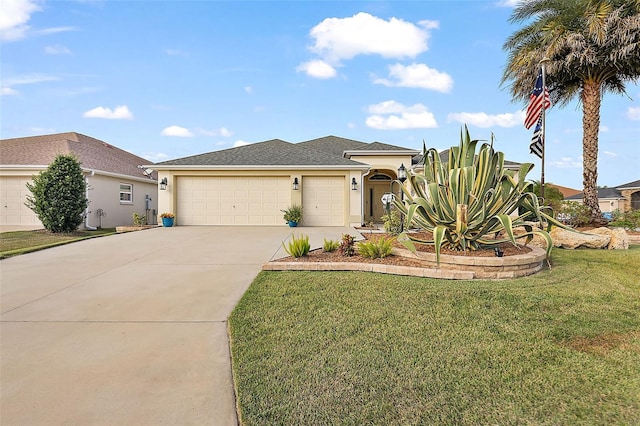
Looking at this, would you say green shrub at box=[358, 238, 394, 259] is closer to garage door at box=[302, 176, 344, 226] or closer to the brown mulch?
the brown mulch

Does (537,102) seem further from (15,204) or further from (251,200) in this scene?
(15,204)

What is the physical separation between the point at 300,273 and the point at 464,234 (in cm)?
301

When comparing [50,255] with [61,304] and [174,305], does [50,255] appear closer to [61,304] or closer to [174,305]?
[61,304]

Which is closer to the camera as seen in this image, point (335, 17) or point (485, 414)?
point (485, 414)

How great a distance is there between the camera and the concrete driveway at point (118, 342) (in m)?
2.09

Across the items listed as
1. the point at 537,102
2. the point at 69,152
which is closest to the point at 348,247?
the point at 537,102

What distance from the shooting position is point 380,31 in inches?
484

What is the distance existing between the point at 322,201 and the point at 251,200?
10.9 ft

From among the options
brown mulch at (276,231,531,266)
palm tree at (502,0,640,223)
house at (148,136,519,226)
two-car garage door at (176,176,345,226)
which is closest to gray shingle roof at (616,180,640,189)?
palm tree at (502,0,640,223)

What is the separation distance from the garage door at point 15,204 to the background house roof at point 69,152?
84 cm

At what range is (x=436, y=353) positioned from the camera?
271 centimetres

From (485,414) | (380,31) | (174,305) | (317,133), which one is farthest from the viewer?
(317,133)

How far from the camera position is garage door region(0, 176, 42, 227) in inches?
561

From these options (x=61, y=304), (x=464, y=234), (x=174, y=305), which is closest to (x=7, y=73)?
(x=61, y=304)
